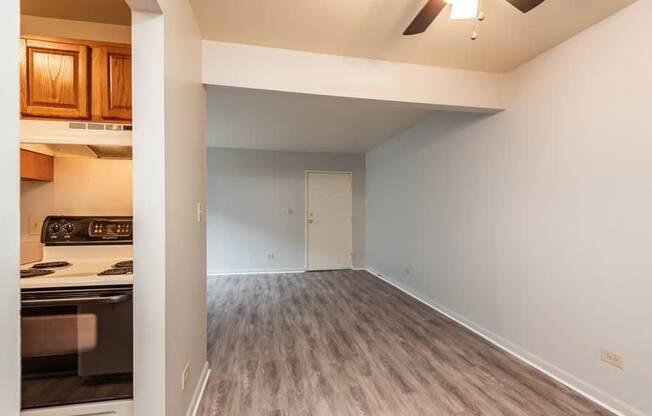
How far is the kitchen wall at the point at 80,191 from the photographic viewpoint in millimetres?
1878

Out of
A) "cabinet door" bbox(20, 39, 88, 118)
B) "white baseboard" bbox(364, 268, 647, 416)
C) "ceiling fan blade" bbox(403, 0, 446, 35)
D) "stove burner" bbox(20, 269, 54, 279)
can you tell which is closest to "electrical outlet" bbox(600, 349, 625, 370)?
"white baseboard" bbox(364, 268, 647, 416)

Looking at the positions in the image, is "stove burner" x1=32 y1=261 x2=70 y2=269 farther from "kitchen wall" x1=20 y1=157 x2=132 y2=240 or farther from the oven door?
the oven door

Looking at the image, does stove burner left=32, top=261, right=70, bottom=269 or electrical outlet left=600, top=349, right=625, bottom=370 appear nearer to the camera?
stove burner left=32, top=261, right=70, bottom=269

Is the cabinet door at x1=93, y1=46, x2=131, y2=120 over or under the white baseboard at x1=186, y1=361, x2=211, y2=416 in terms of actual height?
over

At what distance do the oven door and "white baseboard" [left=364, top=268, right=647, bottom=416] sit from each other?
9.21 feet

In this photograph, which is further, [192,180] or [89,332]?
[192,180]

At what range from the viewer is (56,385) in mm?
1288

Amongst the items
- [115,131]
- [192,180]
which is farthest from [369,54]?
[115,131]

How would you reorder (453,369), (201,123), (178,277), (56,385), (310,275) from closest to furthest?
(56,385) → (178,277) → (201,123) → (453,369) → (310,275)

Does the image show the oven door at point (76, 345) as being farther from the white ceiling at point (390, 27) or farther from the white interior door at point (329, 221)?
the white interior door at point (329, 221)

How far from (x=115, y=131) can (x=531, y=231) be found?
10.0ft

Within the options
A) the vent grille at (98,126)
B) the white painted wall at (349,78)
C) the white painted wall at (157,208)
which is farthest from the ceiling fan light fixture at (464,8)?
the vent grille at (98,126)

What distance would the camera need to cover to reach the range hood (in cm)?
149

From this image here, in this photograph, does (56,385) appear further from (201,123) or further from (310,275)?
(310,275)
